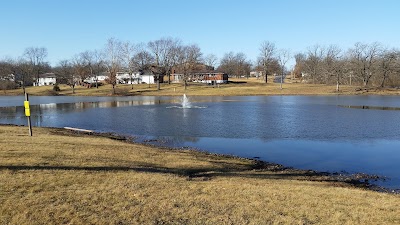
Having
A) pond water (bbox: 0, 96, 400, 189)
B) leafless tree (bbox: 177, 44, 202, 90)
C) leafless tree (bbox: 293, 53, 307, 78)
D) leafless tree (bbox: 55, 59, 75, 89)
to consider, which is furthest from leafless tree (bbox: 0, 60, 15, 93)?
leafless tree (bbox: 293, 53, 307, 78)

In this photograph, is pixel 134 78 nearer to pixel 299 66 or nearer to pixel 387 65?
pixel 299 66

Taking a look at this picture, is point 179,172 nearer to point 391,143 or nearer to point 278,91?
point 391,143

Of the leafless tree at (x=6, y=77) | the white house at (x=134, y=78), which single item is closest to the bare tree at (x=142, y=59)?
the white house at (x=134, y=78)

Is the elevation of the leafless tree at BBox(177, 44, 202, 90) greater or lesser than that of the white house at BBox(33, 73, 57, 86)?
greater

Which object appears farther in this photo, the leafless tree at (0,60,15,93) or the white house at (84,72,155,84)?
the white house at (84,72,155,84)

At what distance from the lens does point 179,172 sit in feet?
42.2

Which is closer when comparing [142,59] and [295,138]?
[295,138]

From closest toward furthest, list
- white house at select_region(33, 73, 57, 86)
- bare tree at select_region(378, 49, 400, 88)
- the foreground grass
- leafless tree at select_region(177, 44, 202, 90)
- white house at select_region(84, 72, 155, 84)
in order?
the foreground grass
bare tree at select_region(378, 49, 400, 88)
leafless tree at select_region(177, 44, 202, 90)
white house at select_region(84, 72, 155, 84)
white house at select_region(33, 73, 57, 86)

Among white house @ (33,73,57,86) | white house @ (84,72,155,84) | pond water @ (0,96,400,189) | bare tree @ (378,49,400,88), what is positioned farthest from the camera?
white house @ (33,73,57,86)

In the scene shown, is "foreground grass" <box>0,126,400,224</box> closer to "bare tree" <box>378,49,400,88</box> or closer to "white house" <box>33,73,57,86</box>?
"bare tree" <box>378,49,400,88</box>

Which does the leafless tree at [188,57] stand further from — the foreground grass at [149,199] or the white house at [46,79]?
the foreground grass at [149,199]

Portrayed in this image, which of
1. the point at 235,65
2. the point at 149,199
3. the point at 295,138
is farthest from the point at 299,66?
the point at 149,199

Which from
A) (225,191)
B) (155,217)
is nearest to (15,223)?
(155,217)

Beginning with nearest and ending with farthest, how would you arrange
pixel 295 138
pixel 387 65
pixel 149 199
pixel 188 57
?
pixel 149 199
pixel 295 138
pixel 387 65
pixel 188 57
